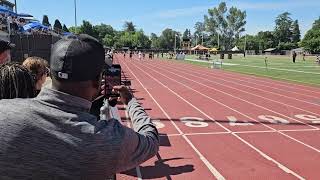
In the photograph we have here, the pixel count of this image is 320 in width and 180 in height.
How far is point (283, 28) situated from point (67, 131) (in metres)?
159

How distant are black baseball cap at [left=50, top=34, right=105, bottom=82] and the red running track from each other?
16.9 ft

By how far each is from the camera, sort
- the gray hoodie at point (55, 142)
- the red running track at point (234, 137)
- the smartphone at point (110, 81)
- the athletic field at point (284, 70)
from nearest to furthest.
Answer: the gray hoodie at point (55, 142) → the smartphone at point (110, 81) → the red running track at point (234, 137) → the athletic field at point (284, 70)

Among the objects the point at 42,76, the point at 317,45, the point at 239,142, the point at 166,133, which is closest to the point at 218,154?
the point at 239,142

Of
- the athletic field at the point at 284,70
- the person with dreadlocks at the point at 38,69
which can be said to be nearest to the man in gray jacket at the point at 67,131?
the person with dreadlocks at the point at 38,69

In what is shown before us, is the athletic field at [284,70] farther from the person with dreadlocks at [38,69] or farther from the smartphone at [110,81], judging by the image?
the person with dreadlocks at [38,69]

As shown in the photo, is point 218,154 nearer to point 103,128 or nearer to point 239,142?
point 239,142

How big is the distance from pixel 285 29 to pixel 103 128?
159042 mm

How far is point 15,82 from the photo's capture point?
8.15 feet

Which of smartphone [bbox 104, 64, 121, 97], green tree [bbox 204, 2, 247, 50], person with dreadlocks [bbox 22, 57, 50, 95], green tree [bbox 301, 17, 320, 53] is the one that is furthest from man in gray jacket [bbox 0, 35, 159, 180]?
green tree [bbox 204, 2, 247, 50]

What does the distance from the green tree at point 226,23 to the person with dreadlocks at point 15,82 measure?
139080 mm

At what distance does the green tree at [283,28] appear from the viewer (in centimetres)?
15288

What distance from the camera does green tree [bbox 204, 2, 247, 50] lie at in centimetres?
13988

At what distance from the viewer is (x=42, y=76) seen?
4805mm

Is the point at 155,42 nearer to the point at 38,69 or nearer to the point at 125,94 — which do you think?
the point at 38,69
